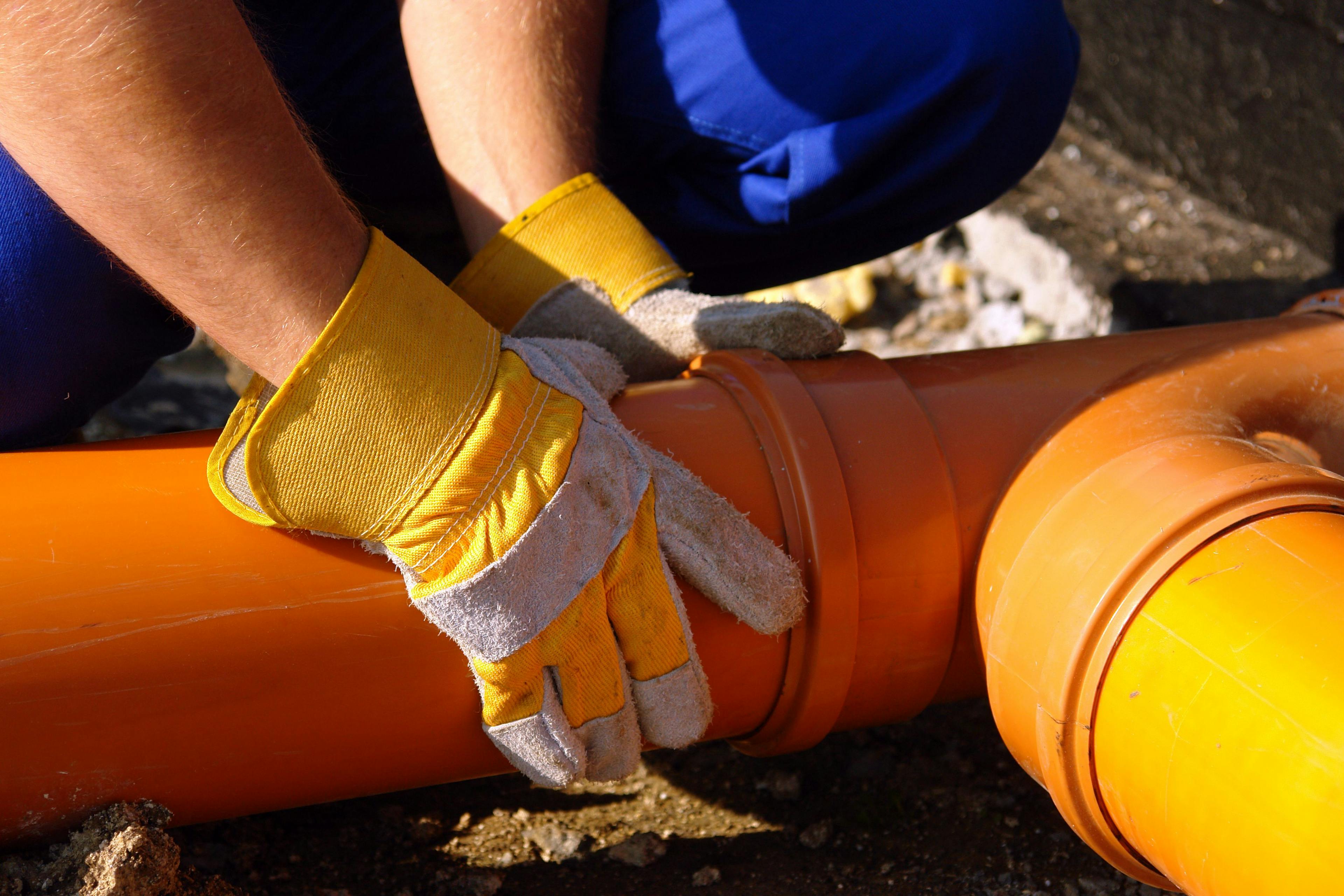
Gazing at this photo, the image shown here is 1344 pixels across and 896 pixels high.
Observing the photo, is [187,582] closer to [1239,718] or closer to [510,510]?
[510,510]

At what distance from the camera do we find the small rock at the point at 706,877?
1235 mm

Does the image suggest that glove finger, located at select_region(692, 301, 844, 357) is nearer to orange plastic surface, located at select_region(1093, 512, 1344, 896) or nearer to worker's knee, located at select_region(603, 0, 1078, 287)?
worker's knee, located at select_region(603, 0, 1078, 287)

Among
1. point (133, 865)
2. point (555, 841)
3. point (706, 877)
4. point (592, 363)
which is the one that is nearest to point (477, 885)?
point (555, 841)

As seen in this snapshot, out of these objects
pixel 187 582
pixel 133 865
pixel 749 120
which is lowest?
pixel 133 865

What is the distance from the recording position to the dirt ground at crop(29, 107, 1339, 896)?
4.03 feet

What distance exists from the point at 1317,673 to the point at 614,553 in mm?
630

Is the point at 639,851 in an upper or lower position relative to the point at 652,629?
lower

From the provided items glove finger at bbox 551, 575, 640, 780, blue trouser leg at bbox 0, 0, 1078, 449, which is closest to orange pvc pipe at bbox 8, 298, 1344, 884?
glove finger at bbox 551, 575, 640, 780

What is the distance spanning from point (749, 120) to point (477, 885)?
1.15 m

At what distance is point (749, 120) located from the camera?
155cm

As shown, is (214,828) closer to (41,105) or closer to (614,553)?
(614,553)

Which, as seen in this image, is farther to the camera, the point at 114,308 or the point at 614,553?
→ the point at 114,308

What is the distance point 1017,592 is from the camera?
1062 millimetres

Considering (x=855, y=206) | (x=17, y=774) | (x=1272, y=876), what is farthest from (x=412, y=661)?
(x=855, y=206)
